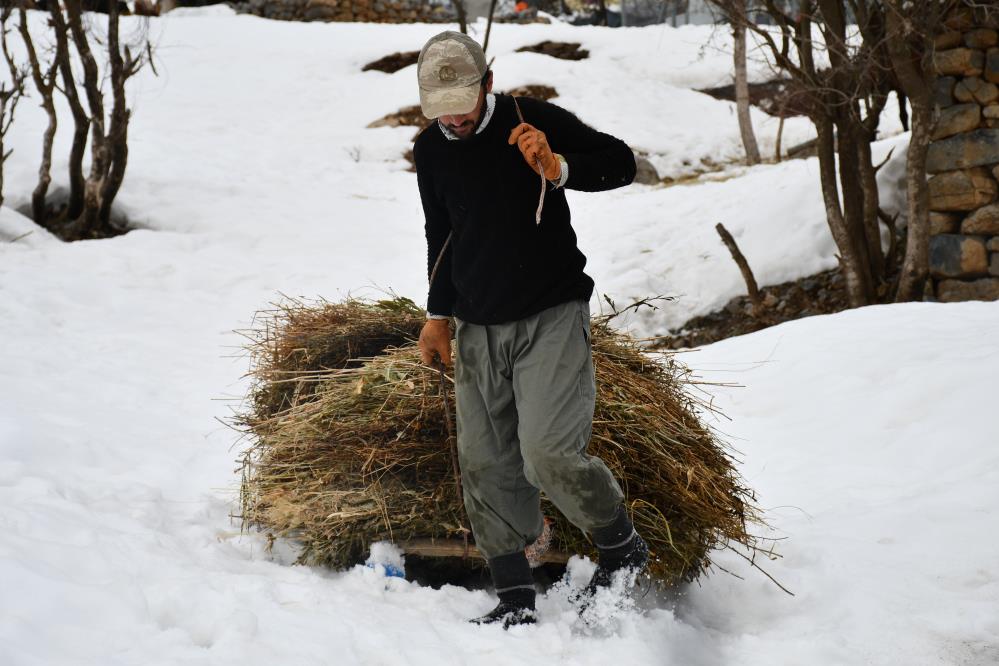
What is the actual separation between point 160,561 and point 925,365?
13.2ft

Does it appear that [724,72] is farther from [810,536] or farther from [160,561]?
[160,561]

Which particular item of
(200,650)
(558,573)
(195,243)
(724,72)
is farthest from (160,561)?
(724,72)

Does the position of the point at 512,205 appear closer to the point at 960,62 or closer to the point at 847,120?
the point at 847,120

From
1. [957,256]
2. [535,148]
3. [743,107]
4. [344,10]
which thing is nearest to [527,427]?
[535,148]

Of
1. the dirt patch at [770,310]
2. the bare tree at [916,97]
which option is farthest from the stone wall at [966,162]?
the dirt patch at [770,310]

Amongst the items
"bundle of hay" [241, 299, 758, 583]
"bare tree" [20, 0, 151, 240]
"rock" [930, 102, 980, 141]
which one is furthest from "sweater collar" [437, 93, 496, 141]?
"bare tree" [20, 0, 151, 240]

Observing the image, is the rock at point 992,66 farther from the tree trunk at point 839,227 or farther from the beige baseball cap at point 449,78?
the beige baseball cap at point 449,78

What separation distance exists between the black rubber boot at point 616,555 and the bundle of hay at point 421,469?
0.61 ft

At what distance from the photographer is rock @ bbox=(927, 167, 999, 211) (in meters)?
7.17

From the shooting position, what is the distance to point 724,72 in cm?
1958

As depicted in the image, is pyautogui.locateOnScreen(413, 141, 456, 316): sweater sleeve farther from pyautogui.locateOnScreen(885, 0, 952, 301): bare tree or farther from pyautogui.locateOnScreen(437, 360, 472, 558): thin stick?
pyautogui.locateOnScreen(885, 0, 952, 301): bare tree

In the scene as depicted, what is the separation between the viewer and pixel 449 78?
2484 mm

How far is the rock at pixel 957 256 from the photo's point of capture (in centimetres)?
724

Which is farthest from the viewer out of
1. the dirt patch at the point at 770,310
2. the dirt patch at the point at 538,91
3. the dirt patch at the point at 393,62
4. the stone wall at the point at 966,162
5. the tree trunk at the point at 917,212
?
the dirt patch at the point at 393,62
